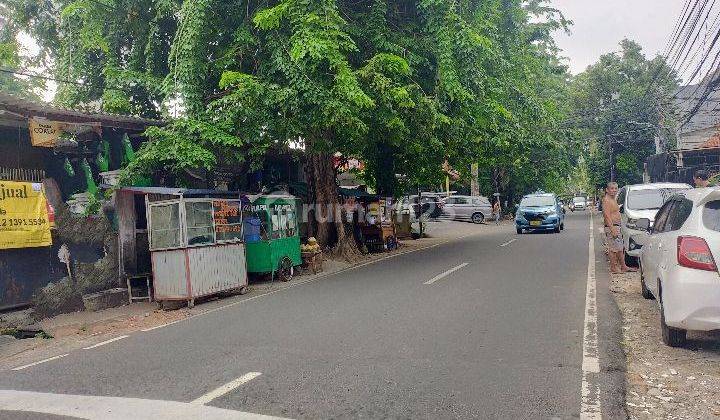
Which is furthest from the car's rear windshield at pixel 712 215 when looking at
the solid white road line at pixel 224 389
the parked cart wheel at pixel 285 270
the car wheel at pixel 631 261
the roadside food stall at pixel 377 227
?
the roadside food stall at pixel 377 227

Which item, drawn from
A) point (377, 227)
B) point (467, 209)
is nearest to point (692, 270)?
point (377, 227)

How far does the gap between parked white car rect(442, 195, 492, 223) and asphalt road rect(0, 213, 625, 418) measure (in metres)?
27.0

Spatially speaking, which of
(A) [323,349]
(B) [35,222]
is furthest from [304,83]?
(A) [323,349]

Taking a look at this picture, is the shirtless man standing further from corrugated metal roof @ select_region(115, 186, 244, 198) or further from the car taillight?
corrugated metal roof @ select_region(115, 186, 244, 198)

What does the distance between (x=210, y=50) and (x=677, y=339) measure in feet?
39.4

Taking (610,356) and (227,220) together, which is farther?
(227,220)

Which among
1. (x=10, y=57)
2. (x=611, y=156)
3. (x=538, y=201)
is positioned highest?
(x=10, y=57)

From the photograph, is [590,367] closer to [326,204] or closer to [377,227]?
A: [326,204]

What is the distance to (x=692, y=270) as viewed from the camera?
5316 millimetres

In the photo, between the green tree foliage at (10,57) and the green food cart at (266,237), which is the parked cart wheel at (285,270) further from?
the green tree foliage at (10,57)

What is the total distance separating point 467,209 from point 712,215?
32.0 meters

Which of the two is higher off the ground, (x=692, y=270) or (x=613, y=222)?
(x=613, y=222)

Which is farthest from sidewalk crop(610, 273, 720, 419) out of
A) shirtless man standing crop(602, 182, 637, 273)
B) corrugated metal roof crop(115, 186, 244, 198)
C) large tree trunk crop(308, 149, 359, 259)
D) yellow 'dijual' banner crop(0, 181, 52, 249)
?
large tree trunk crop(308, 149, 359, 259)

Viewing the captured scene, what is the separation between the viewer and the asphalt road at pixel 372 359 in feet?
14.9
